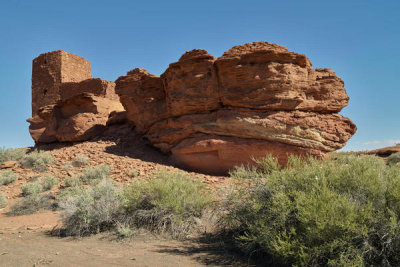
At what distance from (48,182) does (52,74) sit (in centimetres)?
1429

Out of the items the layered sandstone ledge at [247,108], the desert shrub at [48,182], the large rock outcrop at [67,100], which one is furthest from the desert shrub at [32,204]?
the large rock outcrop at [67,100]

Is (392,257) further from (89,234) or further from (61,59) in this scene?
(61,59)

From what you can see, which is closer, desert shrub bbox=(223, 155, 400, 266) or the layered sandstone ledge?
desert shrub bbox=(223, 155, 400, 266)

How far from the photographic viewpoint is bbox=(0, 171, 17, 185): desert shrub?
30.5 ft

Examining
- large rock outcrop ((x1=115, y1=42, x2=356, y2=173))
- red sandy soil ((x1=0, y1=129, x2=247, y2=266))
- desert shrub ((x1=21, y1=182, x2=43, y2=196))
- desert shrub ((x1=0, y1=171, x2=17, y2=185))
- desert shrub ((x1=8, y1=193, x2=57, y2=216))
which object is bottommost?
red sandy soil ((x1=0, y1=129, x2=247, y2=266))

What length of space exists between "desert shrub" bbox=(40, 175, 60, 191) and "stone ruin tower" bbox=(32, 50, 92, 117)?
42.0 feet

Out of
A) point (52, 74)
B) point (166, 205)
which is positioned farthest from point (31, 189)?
point (52, 74)

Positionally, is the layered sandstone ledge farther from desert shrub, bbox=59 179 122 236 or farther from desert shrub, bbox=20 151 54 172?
desert shrub, bbox=59 179 122 236

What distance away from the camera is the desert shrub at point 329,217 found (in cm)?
287

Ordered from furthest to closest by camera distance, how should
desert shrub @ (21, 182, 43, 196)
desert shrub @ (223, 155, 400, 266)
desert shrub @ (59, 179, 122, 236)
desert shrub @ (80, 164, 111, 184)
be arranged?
desert shrub @ (80, 164, 111, 184), desert shrub @ (21, 182, 43, 196), desert shrub @ (59, 179, 122, 236), desert shrub @ (223, 155, 400, 266)

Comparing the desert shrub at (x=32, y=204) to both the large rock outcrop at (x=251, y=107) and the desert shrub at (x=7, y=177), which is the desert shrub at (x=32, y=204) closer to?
the desert shrub at (x=7, y=177)

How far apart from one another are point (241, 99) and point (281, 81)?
4.99 feet

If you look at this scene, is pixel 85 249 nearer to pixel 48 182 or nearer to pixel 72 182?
pixel 72 182

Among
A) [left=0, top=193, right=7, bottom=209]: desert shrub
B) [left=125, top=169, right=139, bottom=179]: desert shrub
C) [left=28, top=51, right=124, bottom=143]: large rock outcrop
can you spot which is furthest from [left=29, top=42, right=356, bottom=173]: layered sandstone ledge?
[left=0, top=193, right=7, bottom=209]: desert shrub
